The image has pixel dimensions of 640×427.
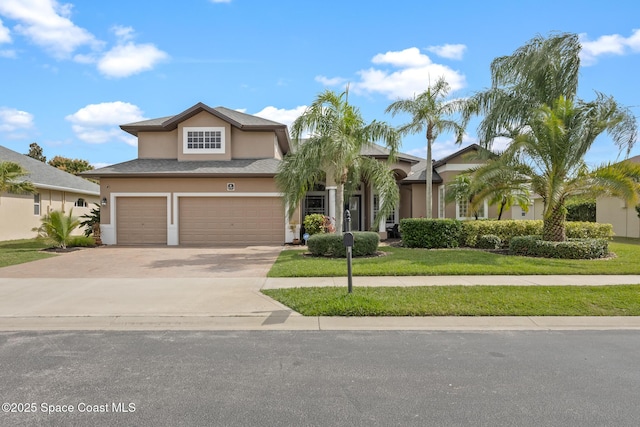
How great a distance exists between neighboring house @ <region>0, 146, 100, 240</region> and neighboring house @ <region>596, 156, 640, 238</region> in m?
30.6

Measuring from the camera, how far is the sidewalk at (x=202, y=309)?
6031 mm

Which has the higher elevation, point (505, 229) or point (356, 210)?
point (356, 210)

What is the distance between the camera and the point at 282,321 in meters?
6.20

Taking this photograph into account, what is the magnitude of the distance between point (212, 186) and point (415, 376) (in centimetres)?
1514

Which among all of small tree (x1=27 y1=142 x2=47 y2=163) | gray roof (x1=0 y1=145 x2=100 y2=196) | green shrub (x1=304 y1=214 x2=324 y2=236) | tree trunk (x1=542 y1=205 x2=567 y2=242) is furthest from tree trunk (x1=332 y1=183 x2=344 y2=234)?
small tree (x1=27 y1=142 x2=47 y2=163)

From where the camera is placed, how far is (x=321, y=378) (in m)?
4.17

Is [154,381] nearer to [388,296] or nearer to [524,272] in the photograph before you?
[388,296]

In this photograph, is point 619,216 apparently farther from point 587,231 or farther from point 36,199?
point 36,199

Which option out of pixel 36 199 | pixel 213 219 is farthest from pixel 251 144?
pixel 36 199

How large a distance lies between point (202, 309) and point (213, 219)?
38.4 feet

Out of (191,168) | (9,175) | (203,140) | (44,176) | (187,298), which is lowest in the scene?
(187,298)

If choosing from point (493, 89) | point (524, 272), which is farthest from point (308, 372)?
point (493, 89)

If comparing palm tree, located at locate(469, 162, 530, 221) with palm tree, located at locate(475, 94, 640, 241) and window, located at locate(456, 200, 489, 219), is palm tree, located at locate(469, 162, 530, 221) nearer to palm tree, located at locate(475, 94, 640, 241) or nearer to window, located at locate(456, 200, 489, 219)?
palm tree, located at locate(475, 94, 640, 241)

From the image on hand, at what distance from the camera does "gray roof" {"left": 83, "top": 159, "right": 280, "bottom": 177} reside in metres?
17.4
